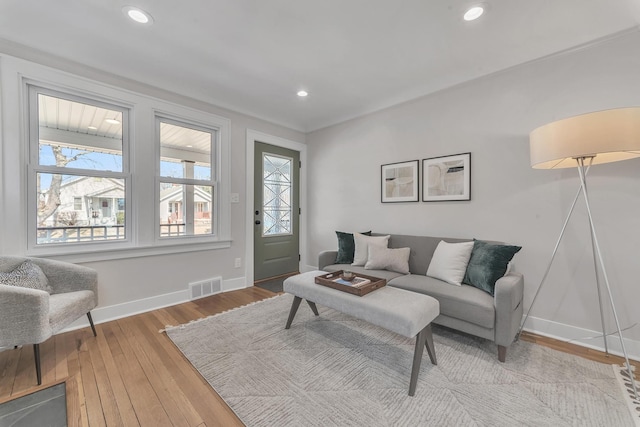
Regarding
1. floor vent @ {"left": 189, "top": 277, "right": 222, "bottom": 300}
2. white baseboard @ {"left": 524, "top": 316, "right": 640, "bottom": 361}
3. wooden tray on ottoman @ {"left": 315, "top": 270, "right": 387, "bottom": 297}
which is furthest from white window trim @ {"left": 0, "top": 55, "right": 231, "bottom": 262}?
white baseboard @ {"left": 524, "top": 316, "right": 640, "bottom": 361}

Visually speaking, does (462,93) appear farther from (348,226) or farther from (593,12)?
(348,226)

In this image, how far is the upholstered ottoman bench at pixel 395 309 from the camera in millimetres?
1537

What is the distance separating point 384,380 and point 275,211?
2.92m

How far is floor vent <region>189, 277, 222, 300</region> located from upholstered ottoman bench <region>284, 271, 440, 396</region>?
175 centimetres

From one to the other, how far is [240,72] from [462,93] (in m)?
2.35

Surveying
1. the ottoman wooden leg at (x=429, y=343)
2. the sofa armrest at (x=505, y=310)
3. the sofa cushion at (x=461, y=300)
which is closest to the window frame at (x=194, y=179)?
the sofa cushion at (x=461, y=300)

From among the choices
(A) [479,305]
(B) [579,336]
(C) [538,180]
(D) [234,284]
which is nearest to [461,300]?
(A) [479,305]

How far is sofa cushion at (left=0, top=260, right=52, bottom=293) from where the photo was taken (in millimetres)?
1848

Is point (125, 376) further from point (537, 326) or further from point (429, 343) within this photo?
point (537, 326)

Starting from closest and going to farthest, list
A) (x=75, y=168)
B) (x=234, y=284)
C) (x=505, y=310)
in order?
(x=505, y=310)
(x=75, y=168)
(x=234, y=284)

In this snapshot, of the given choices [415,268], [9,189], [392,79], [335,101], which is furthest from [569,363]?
[9,189]

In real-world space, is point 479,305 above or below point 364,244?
below

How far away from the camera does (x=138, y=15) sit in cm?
185

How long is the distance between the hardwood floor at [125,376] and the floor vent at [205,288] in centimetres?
61
